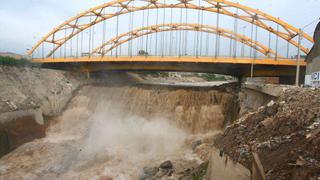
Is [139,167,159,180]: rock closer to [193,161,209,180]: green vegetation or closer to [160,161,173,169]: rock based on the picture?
[160,161,173,169]: rock

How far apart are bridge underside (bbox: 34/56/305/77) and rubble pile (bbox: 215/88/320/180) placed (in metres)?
13.2

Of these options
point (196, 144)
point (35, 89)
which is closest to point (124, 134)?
point (196, 144)

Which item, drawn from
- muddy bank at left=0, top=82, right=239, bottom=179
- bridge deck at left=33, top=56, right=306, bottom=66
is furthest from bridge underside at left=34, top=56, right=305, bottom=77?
muddy bank at left=0, top=82, right=239, bottom=179

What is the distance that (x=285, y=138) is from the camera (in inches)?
340

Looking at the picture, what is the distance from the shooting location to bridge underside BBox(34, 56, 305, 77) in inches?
1024

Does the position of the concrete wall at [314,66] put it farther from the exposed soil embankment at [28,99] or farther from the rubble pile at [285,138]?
the exposed soil embankment at [28,99]

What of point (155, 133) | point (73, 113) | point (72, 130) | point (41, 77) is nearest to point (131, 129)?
point (155, 133)

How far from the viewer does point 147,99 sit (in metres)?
28.2

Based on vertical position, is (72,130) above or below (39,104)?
below

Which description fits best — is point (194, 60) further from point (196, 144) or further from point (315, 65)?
point (315, 65)

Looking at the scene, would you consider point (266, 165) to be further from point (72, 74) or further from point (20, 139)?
point (72, 74)

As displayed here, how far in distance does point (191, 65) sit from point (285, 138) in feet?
73.8

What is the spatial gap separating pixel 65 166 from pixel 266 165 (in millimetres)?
16209

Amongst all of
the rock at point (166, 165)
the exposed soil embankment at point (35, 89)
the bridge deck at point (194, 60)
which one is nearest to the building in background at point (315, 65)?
the bridge deck at point (194, 60)
